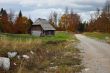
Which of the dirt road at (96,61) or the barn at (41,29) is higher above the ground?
the dirt road at (96,61)

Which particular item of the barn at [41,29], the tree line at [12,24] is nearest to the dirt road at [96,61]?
the barn at [41,29]

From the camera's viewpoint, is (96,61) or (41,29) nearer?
(96,61)

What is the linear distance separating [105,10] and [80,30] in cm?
4164

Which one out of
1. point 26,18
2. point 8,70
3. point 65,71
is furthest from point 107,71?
point 26,18

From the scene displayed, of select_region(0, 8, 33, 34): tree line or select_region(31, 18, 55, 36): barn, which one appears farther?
select_region(0, 8, 33, 34): tree line

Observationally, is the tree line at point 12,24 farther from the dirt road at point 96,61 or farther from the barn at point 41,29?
the dirt road at point 96,61

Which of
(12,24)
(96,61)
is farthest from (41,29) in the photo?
(96,61)

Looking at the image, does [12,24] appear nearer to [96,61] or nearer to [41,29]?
[41,29]

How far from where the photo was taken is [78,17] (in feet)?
470

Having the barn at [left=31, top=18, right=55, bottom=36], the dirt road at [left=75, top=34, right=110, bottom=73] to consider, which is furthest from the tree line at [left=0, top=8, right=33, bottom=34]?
the dirt road at [left=75, top=34, right=110, bottom=73]

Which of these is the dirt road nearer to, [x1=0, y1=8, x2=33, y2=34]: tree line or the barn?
the barn

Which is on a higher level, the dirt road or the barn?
the dirt road

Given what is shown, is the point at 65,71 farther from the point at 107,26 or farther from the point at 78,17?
the point at 78,17

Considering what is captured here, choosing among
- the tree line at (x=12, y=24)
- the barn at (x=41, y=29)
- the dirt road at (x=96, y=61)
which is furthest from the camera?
the tree line at (x=12, y=24)
